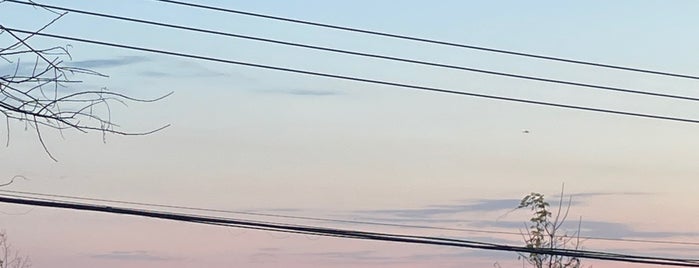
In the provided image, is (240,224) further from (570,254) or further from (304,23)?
(570,254)

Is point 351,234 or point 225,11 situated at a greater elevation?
point 225,11

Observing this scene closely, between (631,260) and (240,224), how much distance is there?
460cm

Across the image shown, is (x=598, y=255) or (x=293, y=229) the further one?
(x=598, y=255)

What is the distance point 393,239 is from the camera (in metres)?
14.0

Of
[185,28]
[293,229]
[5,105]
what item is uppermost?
[185,28]

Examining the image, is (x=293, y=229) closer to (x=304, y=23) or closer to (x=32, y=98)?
(x=304, y=23)

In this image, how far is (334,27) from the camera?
1430 centimetres

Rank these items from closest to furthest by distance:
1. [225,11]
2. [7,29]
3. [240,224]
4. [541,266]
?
[7,29] < [240,224] < [225,11] < [541,266]

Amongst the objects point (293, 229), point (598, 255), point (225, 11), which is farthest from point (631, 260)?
point (225, 11)

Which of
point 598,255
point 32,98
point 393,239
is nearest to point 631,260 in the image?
point 598,255

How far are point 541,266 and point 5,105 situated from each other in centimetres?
1434

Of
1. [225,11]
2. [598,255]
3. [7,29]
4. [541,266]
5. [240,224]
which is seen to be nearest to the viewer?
[7,29]

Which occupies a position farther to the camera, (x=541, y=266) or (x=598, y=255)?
(x=541, y=266)

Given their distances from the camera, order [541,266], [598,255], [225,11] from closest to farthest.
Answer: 1. [225,11]
2. [598,255]
3. [541,266]
